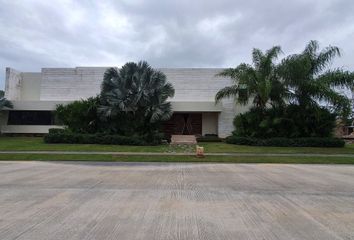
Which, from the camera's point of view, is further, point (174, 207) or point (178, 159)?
point (178, 159)

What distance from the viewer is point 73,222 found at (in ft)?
21.9

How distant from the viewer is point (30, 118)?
37.7m

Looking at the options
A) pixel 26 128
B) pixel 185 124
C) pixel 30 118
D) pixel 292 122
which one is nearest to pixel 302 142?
pixel 292 122

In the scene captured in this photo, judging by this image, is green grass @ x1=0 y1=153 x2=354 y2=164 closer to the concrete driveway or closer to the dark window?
the concrete driveway

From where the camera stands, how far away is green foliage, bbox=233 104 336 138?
29031 millimetres

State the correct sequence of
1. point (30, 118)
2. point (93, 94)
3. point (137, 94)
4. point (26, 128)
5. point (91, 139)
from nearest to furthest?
point (91, 139), point (137, 94), point (26, 128), point (30, 118), point (93, 94)

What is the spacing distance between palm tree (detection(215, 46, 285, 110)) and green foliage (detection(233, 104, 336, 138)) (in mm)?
980

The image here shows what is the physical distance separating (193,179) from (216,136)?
2339cm

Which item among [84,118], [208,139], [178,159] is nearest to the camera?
[178,159]

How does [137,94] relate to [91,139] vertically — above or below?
above

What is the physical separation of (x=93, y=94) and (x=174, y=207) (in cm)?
3179

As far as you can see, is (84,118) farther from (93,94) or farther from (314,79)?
(314,79)

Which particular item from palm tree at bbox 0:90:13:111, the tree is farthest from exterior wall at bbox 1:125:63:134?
the tree

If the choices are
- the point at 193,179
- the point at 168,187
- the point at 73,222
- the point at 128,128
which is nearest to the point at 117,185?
the point at 168,187
